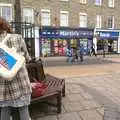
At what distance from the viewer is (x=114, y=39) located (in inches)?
1323

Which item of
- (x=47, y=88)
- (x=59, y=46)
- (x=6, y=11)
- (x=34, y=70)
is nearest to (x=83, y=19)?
(x=59, y=46)

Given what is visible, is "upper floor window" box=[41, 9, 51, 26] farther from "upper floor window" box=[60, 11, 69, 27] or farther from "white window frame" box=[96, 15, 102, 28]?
"white window frame" box=[96, 15, 102, 28]

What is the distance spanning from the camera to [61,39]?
1165 inches

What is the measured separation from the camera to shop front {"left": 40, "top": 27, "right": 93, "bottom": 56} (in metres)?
28.1

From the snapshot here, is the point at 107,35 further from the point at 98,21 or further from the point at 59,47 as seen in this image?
the point at 59,47

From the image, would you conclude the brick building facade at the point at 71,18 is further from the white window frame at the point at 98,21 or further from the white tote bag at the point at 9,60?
the white tote bag at the point at 9,60

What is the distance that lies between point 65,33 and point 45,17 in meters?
3.06

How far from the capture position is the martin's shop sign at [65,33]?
27986 mm

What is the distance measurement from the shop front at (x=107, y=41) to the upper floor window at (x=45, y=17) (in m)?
6.78

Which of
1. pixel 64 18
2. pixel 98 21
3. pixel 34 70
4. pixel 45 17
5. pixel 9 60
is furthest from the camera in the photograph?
pixel 98 21

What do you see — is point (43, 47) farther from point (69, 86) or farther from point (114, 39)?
point (69, 86)

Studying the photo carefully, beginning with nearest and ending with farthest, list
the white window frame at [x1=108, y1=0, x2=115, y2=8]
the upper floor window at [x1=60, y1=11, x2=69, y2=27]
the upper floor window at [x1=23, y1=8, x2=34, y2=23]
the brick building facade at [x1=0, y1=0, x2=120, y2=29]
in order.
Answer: the upper floor window at [x1=23, y1=8, x2=34, y2=23], the brick building facade at [x1=0, y1=0, x2=120, y2=29], the upper floor window at [x1=60, y1=11, x2=69, y2=27], the white window frame at [x1=108, y1=0, x2=115, y2=8]

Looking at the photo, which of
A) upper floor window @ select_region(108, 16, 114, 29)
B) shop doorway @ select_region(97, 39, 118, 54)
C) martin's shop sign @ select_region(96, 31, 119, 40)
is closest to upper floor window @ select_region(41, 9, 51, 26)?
martin's shop sign @ select_region(96, 31, 119, 40)

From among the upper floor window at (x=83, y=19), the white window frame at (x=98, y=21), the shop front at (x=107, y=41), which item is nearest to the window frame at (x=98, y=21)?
the white window frame at (x=98, y=21)
